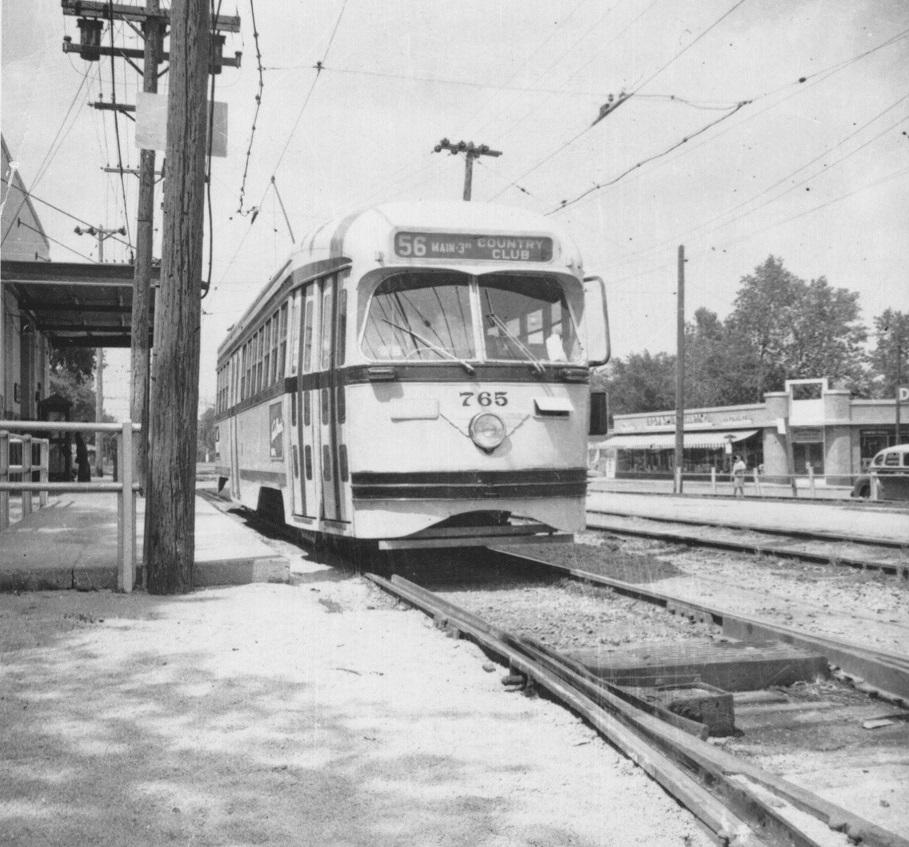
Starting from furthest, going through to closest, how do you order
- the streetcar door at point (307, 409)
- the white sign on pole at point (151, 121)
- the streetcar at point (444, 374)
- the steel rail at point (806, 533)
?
the steel rail at point (806, 533), the streetcar door at point (307, 409), the streetcar at point (444, 374), the white sign on pole at point (151, 121)

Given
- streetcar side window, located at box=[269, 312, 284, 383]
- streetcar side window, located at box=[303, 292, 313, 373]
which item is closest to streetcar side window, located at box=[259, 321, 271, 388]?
streetcar side window, located at box=[269, 312, 284, 383]

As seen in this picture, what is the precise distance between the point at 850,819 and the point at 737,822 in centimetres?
37

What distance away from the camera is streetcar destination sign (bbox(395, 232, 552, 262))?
8844mm

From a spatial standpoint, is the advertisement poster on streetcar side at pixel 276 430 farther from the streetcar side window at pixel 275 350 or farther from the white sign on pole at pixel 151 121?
the white sign on pole at pixel 151 121

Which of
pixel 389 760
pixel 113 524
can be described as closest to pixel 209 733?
pixel 389 760

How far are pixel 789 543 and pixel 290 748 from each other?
419 inches

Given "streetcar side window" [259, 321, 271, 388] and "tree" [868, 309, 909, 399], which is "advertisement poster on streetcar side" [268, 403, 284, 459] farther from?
"tree" [868, 309, 909, 399]

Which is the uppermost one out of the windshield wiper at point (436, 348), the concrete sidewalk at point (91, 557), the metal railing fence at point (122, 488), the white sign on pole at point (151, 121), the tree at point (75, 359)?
the tree at point (75, 359)

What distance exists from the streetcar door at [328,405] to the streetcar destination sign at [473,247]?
793mm

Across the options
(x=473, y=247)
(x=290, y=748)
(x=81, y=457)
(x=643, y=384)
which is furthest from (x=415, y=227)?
(x=643, y=384)

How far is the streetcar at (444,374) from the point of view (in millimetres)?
8625

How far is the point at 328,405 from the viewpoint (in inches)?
360

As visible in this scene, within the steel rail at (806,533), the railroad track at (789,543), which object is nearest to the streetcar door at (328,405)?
the railroad track at (789,543)

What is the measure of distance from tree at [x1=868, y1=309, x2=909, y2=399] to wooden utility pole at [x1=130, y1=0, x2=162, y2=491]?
2707 centimetres
